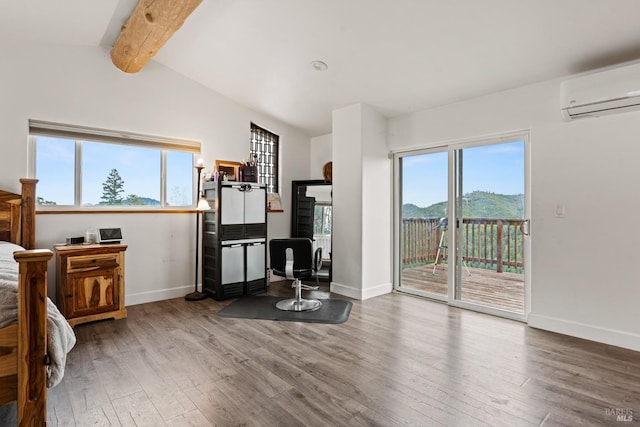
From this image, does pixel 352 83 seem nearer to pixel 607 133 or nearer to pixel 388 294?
pixel 607 133

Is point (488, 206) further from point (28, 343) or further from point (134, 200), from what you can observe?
point (134, 200)

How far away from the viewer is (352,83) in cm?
378

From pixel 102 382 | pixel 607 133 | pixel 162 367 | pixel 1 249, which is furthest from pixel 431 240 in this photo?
pixel 1 249

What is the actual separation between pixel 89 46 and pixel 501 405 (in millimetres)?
4901

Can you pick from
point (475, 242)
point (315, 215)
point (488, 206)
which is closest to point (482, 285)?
point (475, 242)

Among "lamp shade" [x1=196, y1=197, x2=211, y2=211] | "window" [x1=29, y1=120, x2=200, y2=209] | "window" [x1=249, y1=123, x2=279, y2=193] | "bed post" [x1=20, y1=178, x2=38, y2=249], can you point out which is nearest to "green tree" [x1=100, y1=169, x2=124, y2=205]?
"window" [x1=29, y1=120, x2=200, y2=209]

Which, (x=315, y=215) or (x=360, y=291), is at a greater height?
(x=315, y=215)

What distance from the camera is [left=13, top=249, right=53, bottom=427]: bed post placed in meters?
1.38

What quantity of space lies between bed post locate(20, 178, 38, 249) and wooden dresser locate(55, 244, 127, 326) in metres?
0.26

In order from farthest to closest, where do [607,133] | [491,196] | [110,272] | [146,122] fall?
[146,122], [491,196], [110,272], [607,133]

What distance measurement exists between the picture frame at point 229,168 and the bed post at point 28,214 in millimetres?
1927

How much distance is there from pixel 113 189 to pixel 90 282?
1.14 meters

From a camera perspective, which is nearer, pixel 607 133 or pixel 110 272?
pixel 607 133

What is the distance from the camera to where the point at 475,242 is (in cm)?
383
